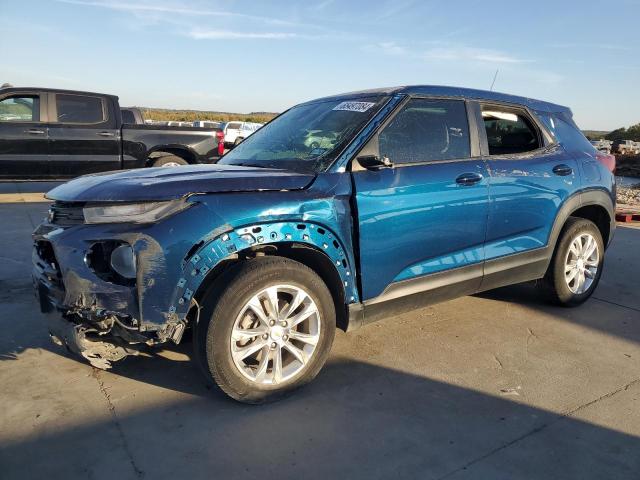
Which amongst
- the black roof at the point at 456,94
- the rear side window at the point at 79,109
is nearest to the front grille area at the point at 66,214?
the black roof at the point at 456,94

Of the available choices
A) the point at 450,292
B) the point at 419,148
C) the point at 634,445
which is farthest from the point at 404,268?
the point at 634,445

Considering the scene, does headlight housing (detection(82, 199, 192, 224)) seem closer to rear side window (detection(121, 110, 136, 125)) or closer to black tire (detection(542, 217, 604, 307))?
black tire (detection(542, 217, 604, 307))

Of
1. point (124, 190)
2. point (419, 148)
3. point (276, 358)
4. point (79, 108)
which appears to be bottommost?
point (276, 358)

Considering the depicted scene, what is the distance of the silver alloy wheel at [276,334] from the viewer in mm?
2887

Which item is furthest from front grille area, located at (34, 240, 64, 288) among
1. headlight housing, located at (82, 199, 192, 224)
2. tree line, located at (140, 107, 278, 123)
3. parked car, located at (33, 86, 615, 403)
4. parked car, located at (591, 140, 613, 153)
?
tree line, located at (140, 107, 278, 123)

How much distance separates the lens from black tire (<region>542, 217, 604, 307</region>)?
174 inches

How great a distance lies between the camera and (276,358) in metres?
3.00

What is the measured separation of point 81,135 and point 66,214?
7081 mm

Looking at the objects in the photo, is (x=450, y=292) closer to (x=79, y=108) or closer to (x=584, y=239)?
(x=584, y=239)

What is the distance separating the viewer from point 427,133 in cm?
367

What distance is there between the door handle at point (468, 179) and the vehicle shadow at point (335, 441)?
1400 mm

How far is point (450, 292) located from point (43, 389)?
107 inches

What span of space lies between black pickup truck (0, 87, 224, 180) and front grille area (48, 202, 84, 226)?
6.61 meters

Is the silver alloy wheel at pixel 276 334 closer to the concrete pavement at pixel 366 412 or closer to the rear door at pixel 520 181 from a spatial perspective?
the concrete pavement at pixel 366 412
